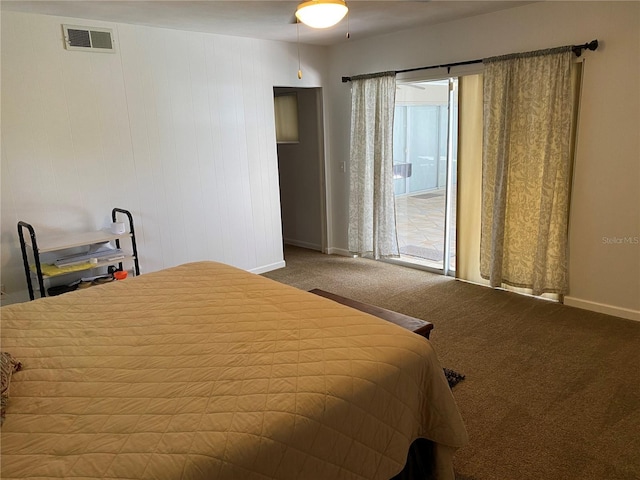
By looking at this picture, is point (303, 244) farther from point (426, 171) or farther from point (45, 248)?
point (45, 248)

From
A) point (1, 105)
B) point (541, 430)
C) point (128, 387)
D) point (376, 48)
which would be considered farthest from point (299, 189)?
point (128, 387)

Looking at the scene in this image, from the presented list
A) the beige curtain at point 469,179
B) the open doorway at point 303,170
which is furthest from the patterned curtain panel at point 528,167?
the open doorway at point 303,170

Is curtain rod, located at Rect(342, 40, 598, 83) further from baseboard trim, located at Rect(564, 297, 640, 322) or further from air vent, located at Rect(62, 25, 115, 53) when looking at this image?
air vent, located at Rect(62, 25, 115, 53)

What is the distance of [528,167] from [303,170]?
115 inches

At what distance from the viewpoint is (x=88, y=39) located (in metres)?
3.53

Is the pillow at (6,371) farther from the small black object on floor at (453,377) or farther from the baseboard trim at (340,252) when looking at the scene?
the baseboard trim at (340,252)

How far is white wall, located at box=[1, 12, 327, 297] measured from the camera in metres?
3.34

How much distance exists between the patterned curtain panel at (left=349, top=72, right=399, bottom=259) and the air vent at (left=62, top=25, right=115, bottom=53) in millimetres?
2487

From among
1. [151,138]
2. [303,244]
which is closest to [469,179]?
[303,244]

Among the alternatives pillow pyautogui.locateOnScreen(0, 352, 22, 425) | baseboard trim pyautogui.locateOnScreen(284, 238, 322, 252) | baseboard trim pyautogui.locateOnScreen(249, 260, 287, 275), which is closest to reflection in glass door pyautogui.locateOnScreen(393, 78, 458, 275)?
baseboard trim pyautogui.locateOnScreen(284, 238, 322, 252)

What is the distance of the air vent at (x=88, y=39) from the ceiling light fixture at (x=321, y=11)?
204 centimetres

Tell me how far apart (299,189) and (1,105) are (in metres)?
3.50

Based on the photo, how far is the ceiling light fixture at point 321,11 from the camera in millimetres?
2322

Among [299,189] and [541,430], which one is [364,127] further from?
[541,430]
